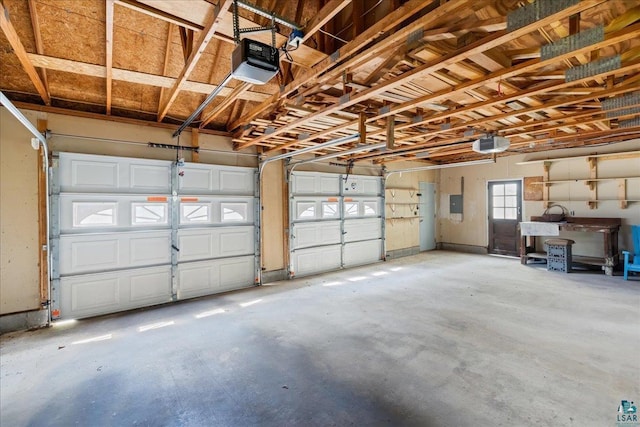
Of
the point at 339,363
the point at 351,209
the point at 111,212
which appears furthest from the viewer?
the point at 351,209

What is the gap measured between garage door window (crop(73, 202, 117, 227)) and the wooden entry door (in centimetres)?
899

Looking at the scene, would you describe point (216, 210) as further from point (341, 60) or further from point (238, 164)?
point (341, 60)

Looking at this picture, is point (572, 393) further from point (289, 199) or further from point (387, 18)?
point (289, 199)

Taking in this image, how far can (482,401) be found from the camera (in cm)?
222

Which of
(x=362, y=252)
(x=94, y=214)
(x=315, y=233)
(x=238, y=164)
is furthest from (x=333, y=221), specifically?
(x=94, y=214)

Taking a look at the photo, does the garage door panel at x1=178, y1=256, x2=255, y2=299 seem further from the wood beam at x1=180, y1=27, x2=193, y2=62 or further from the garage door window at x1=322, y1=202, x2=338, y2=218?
the wood beam at x1=180, y1=27, x2=193, y2=62

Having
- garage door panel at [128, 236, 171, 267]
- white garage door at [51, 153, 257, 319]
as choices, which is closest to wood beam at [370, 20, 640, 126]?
white garage door at [51, 153, 257, 319]

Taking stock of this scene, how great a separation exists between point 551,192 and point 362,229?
481 centimetres

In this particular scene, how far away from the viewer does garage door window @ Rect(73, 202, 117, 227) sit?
13.1ft

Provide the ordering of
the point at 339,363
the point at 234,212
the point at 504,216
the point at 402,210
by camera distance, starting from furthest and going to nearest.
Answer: the point at 402,210 < the point at 504,216 < the point at 234,212 < the point at 339,363

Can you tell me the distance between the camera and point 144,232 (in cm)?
444

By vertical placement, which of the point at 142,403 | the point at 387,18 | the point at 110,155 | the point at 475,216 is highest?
the point at 387,18

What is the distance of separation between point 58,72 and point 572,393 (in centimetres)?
609

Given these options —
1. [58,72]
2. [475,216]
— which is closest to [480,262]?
[475,216]
